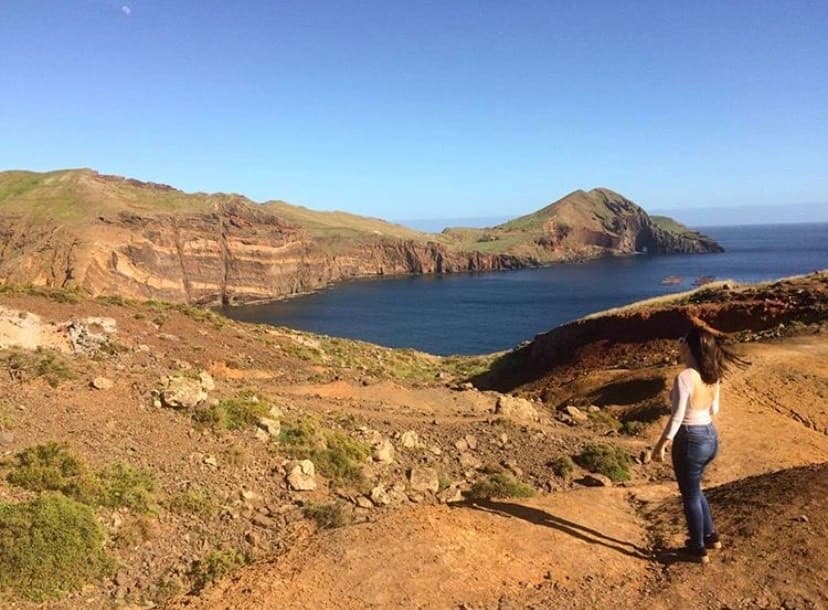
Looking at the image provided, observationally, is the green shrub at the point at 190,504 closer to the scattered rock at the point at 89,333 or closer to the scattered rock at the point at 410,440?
the scattered rock at the point at 410,440

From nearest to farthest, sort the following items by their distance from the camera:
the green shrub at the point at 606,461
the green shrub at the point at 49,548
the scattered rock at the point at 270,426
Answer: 1. the green shrub at the point at 49,548
2. the scattered rock at the point at 270,426
3. the green shrub at the point at 606,461

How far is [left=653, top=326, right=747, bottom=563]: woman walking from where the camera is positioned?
691 centimetres

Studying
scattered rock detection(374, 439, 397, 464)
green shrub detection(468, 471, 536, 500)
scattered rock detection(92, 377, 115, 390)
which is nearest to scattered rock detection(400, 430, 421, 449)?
scattered rock detection(374, 439, 397, 464)

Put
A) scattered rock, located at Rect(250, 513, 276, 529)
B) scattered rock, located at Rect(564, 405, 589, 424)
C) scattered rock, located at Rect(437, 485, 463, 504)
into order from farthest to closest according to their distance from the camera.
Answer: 1. scattered rock, located at Rect(564, 405, 589, 424)
2. scattered rock, located at Rect(437, 485, 463, 504)
3. scattered rock, located at Rect(250, 513, 276, 529)

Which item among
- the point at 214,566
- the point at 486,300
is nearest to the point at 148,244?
the point at 486,300

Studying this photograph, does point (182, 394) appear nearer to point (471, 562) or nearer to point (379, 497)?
point (379, 497)

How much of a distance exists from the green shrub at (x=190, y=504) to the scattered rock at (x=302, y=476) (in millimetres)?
1492

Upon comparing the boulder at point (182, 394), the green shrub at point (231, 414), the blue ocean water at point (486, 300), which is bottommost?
the blue ocean water at point (486, 300)

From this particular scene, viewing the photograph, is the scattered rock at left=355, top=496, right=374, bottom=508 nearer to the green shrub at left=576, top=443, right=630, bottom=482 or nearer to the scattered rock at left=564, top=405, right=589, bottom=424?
the green shrub at left=576, top=443, right=630, bottom=482

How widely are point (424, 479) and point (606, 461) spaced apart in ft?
14.7

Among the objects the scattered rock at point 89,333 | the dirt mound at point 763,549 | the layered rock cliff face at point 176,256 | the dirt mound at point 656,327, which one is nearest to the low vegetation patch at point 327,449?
the dirt mound at point 763,549

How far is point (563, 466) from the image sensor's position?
13.3 metres

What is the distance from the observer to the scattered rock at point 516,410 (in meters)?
18.8

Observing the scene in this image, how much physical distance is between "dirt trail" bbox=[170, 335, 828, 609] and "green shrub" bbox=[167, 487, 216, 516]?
2.20m
